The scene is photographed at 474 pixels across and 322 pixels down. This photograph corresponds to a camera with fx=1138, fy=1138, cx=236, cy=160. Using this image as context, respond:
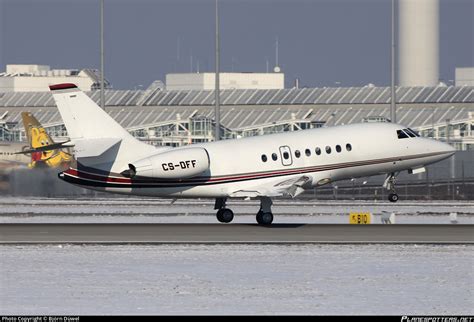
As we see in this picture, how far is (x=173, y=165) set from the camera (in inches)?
1768

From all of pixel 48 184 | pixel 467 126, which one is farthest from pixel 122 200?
pixel 467 126

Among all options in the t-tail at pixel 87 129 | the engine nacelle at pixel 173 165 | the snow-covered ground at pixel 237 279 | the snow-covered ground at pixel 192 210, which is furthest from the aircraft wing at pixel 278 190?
the snow-covered ground at pixel 237 279

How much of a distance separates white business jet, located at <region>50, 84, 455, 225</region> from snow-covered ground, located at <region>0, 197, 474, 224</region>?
301 centimetres

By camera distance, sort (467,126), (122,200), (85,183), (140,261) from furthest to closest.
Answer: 1. (467,126)
2. (122,200)
3. (85,183)
4. (140,261)

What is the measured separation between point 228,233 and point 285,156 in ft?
19.7

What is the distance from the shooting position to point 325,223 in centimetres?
4819

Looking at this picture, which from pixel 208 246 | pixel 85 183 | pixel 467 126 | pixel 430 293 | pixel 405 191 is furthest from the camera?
pixel 467 126

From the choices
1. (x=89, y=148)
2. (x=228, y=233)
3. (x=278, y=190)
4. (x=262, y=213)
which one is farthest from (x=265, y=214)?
(x=89, y=148)

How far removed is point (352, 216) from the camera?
1876 inches

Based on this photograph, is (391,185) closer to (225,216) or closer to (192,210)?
(225,216)

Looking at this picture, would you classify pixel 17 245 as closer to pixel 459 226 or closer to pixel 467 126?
pixel 459 226

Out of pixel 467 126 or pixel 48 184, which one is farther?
pixel 467 126

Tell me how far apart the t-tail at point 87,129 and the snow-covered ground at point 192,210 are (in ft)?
19.1

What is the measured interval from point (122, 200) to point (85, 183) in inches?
1075
